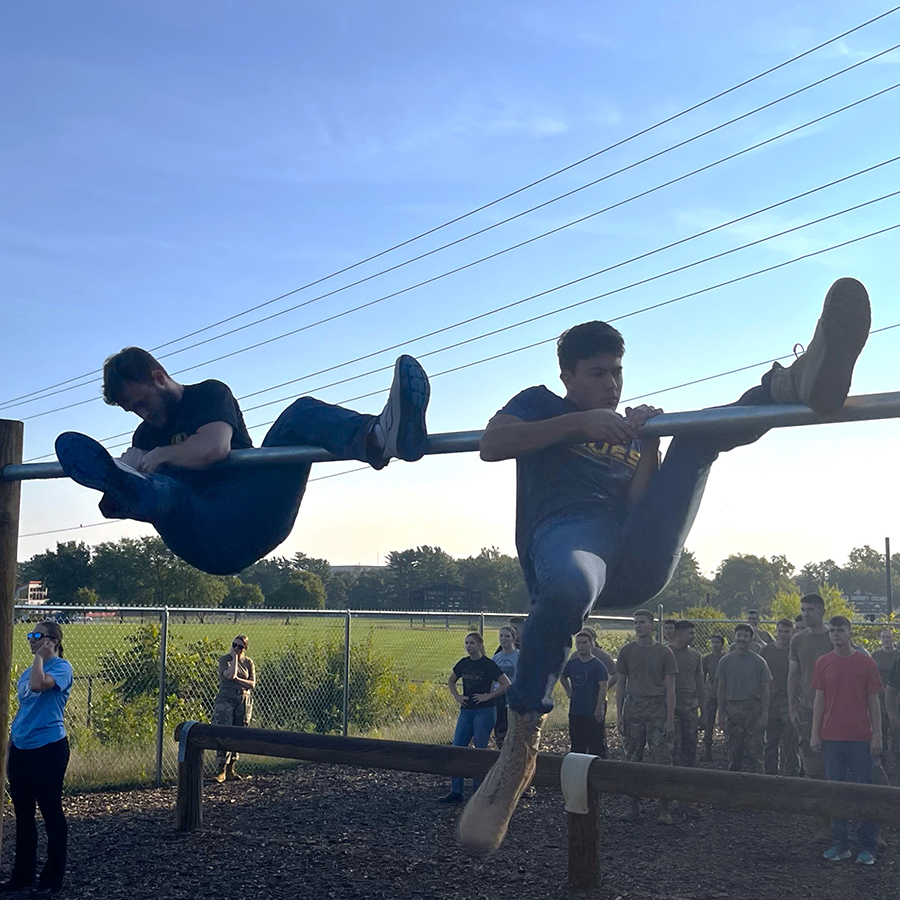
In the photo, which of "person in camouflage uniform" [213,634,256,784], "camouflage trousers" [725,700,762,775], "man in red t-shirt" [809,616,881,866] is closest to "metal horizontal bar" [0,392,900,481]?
"man in red t-shirt" [809,616,881,866]

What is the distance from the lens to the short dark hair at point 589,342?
221 centimetres

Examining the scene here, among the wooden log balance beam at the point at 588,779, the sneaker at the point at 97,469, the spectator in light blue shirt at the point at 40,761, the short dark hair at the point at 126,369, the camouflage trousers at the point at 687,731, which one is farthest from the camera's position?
the camouflage trousers at the point at 687,731

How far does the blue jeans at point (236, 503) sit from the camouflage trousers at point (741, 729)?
7057 mm

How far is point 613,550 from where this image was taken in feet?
6.92

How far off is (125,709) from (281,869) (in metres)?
4.38

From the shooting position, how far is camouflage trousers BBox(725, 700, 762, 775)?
898cm

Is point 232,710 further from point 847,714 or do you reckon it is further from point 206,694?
point 847,714

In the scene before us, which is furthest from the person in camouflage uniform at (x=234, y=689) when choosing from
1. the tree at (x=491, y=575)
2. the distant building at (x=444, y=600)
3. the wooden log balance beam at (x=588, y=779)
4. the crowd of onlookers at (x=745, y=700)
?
the distant building at (x=444, y=600)

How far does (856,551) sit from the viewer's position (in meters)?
91.8

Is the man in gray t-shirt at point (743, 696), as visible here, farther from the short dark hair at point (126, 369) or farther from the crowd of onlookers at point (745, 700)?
the short dark hair at point (126, 369)

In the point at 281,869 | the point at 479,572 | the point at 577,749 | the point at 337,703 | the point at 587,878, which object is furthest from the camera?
the point at 479,572

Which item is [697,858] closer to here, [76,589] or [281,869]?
[281,869]

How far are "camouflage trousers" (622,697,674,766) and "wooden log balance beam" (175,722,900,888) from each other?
8.14 feet

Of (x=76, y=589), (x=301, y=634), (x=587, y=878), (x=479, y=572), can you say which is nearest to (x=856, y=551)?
(x=479, y=572)
